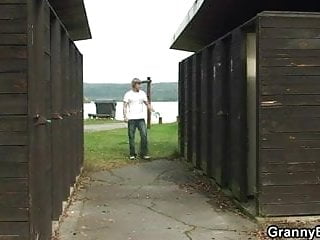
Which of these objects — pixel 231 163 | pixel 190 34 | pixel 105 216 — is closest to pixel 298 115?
pixel 231 163

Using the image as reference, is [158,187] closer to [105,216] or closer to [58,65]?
[105,216]

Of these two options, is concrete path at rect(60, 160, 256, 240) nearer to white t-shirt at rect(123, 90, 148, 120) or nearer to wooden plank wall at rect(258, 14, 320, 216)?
wooden plank wall at rect(258, 14, 320, 216)

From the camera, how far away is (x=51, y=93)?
6352 millimetres

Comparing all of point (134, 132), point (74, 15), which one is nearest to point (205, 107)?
point (74, 15)

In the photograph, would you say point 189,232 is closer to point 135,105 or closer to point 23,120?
point 23,120

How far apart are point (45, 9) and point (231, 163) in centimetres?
396

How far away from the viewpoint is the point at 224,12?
1024cm

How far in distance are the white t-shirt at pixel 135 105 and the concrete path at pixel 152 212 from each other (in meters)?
3.02

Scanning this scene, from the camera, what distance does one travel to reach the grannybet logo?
640 cm

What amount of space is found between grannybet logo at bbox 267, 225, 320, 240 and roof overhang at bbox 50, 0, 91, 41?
4591mm

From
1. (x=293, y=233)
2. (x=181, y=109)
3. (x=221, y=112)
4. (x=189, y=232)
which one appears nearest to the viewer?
(x=293, y=233)

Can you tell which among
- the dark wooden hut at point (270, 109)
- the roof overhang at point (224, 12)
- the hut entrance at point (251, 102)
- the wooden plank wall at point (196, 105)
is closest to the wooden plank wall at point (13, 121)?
the dark wooden hut at point (270, 109)

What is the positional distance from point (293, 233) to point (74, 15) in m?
6.07

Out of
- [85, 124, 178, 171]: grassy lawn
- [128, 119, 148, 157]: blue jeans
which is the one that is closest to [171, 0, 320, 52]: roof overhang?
[128, 119, 148, 157]: blue jeans
